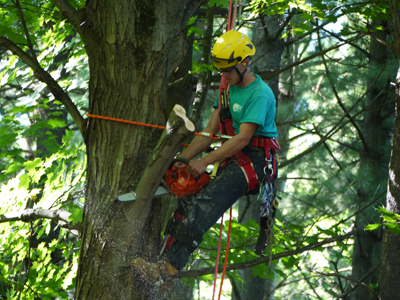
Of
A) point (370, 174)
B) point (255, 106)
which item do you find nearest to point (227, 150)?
point (255, 106)

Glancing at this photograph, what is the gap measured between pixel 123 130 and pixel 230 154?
0.76m

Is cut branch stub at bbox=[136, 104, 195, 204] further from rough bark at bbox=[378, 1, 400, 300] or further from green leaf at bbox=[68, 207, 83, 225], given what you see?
rough bark at bbox=[378, 1, 400, 300]

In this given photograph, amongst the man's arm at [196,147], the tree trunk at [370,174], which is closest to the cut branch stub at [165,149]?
the man's arm at [196,147]

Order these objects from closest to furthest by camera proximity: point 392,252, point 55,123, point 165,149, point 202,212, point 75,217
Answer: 1. point 165,149
2. point 202,212
3. point 75,217
4. point 55,123
5. point 392,252

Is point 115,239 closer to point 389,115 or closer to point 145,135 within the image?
point 145,135

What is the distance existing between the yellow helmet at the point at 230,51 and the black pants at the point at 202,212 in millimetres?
788

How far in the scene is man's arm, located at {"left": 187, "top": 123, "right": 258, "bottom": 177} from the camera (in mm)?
2854

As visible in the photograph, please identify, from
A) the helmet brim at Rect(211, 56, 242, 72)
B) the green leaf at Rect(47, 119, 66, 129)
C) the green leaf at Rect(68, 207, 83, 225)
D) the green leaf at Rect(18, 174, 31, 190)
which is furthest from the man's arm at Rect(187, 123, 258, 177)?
the green leaf at Rect(47, 119, 66, 129)

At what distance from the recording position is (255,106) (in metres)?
2.91

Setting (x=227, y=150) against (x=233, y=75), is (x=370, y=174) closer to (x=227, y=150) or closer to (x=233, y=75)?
(x=233, y=75)

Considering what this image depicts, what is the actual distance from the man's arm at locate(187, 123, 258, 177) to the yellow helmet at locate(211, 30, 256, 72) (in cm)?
47

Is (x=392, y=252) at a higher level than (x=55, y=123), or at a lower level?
lower

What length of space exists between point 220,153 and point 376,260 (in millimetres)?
5344

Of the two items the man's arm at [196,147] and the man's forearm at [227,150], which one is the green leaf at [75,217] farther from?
the man's forearm at [227,150]
